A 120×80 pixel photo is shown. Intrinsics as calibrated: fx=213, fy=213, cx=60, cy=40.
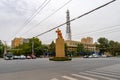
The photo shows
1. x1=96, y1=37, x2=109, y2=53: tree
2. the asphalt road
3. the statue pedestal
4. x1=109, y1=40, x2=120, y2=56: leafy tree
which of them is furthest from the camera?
x1=109, y1=40, x2=120, y2=56: leafy tree

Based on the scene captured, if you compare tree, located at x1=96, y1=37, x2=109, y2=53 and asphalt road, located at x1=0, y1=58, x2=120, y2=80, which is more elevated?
tree, located at x1=96, y1=37, x2=109, y2=53

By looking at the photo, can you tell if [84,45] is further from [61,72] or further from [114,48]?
[61,72]

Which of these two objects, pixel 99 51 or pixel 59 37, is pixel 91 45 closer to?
pixel 99 51

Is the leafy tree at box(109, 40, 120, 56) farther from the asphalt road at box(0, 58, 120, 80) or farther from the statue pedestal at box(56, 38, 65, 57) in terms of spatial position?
the asphalt road at box(0, 58, 120, 80)

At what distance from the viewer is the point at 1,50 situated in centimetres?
8512

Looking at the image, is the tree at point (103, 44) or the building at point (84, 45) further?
the building at point (84, 45)

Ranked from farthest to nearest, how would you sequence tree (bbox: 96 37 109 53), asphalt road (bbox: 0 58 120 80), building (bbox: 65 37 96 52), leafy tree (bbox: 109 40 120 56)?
building (bbox: 65 37 96 52) < leafy tree (bbox: 109 40 120 56) < tree (bbox: 96 37 109 53) < asphalt road (bbox: 0 58 120 80)

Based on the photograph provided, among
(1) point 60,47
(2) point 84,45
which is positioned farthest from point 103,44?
(1) point 60,47

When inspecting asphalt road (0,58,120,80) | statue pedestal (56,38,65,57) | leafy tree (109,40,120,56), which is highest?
leafy tree (109,40,120,56)

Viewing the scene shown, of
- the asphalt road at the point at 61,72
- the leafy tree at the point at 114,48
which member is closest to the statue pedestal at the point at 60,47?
the asphalt road at the point at 61,72

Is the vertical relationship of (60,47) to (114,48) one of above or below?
below

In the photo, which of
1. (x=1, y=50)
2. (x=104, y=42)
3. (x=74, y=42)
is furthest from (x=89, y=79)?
(x=74, y=42)

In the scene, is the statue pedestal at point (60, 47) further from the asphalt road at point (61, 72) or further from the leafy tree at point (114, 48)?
the leafy tree at point (114, 48)

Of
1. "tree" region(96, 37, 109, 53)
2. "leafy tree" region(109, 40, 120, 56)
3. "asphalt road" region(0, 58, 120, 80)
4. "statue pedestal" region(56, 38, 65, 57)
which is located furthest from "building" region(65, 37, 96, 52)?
"asphalt road" region(0, 58, 120, 80)
